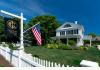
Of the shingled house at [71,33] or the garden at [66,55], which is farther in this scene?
the shingled house at [71,33]

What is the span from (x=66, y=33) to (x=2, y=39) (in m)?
17.2

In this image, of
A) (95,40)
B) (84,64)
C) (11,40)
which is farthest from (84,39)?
(84,64)

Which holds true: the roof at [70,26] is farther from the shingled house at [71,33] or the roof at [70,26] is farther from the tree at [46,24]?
the tree at [46,24]

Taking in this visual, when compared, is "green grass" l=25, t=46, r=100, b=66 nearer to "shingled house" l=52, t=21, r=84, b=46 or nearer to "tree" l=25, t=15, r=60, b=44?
"shingled house" l=52, t=21, r=84, b=46

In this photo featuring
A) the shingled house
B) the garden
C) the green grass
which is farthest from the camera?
the shingled house

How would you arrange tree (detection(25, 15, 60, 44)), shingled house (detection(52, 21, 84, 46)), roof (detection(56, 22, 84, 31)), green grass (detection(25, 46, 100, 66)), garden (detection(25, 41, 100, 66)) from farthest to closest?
tree (detection(25, 15, 60, 44))
roof (detection(56, 22, 84, 31))
shingled house (detection(52, 21, 84, 46))
garden (detection(25, 41, 100, 66))
green grass (detection(25, 46, 100, 66))

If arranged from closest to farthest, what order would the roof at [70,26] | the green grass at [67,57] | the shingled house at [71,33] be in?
1. the green grass at [67,57]
2. the shingled house at [71,33]
3. the roof at [70,26]

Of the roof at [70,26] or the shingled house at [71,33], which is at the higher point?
the roof at [70,26]

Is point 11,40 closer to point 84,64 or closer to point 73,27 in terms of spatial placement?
point 73,27

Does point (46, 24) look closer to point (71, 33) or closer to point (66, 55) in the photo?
point (71, 33)

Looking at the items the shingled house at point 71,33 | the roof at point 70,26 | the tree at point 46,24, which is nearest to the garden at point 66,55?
the shingled house at point 71,33

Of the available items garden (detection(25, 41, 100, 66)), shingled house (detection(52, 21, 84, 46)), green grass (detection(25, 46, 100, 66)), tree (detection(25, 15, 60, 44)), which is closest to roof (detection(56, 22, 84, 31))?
shingled house (detection(52, 21, 84, 46))

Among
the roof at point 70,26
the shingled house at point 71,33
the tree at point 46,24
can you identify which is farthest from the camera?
the tree at point 46,24

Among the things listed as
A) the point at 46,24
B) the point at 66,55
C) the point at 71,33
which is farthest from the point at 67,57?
the point at 46,24
